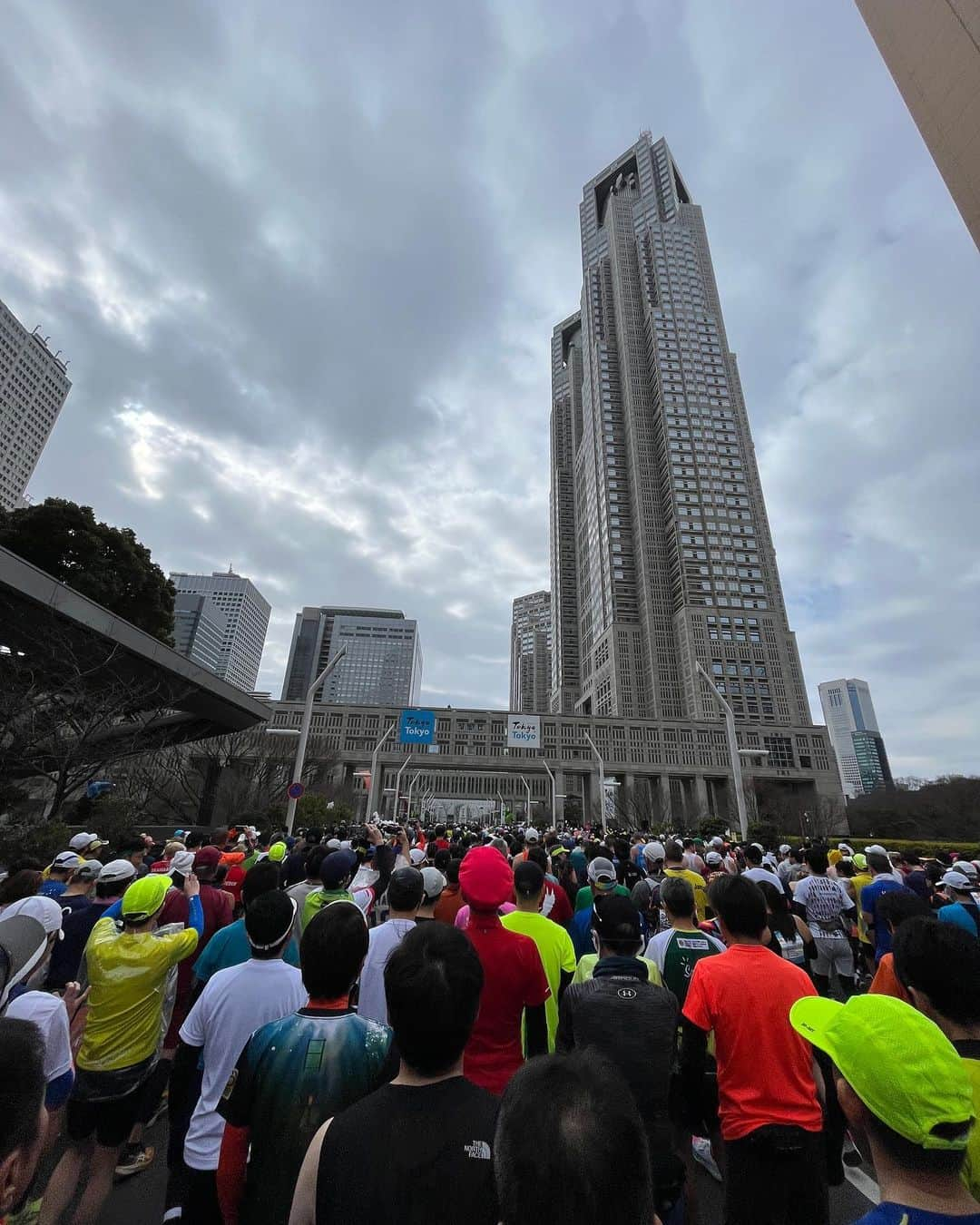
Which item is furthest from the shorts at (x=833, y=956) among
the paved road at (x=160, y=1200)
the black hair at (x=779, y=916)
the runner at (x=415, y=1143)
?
the runner at (x=415, y=1143)

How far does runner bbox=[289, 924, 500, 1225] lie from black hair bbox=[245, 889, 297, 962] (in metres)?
1.61

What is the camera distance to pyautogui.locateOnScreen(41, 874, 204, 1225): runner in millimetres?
3600

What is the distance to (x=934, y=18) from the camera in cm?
643

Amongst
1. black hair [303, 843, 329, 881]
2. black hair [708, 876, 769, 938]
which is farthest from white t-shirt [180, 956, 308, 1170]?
black hair [303, 843, 329, 881]

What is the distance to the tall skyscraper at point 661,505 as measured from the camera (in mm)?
96375

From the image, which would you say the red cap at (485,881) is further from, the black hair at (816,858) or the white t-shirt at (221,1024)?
the black hair at (816,858)

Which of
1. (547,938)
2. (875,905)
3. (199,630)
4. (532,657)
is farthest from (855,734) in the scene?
(547,938)

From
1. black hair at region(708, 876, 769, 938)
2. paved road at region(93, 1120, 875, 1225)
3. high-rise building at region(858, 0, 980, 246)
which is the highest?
high-rise building at region(858, 0, 980, 246)

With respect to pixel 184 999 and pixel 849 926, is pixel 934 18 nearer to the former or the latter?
pixel 849 926

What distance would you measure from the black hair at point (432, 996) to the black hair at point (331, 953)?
537 millimetres

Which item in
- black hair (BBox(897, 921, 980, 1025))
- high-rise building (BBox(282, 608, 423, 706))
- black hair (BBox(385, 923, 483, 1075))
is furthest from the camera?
high-rise building (BBox(282, 608, 423, 706))

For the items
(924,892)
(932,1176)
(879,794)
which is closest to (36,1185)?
(932,1176)

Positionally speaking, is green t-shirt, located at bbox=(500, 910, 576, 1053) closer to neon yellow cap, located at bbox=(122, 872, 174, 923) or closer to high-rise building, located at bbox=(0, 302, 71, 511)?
neon yellow cap, located at bbox=(122, 872, 174, 923)

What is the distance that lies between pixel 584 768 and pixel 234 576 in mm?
121606
